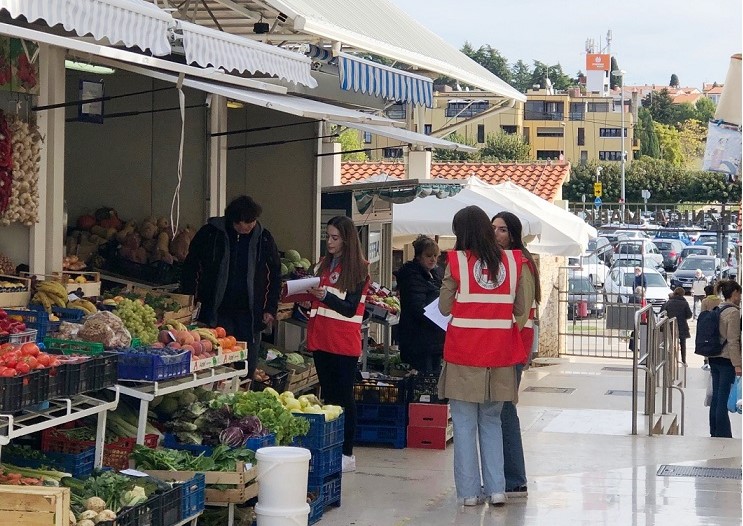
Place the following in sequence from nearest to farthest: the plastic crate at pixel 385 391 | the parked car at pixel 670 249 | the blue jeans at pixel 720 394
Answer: the plastic crate at pixel 385 391 → the blue jeans at pixel 720 394 → the parked car at pixel 670 249

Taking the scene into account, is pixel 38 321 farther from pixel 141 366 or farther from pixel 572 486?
pixel 572 486

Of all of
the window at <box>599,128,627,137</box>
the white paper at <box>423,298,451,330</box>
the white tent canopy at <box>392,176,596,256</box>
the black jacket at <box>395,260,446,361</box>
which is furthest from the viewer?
the window at <box>599,128,627,137</box>

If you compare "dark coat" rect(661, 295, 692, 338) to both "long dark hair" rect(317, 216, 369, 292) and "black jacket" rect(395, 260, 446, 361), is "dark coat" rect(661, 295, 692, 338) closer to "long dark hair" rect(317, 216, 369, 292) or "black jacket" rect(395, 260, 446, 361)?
"black jacket" rect(395, 260, 446, 361)

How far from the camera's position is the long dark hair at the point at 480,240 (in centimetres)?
735

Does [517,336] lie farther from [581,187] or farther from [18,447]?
[581,187]

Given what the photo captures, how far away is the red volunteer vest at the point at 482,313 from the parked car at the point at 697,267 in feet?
118

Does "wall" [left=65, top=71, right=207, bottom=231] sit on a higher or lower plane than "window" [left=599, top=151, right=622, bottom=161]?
lower

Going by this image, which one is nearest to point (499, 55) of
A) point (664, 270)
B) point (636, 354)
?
point (664, 270)

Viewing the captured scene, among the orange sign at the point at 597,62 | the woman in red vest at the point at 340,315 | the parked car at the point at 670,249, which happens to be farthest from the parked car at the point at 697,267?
the orange sign at the point at 597,62

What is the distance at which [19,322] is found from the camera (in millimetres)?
6527

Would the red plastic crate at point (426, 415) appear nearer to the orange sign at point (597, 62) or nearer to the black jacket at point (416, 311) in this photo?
the black jacket at point (416, 311)

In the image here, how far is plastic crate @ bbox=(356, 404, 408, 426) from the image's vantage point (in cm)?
986

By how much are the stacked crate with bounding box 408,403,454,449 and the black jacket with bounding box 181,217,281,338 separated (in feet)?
5.48

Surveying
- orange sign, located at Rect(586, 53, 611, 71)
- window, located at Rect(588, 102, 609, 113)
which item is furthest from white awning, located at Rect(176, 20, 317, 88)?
orange sign, located at Rect(586, 53, 611, 71)
